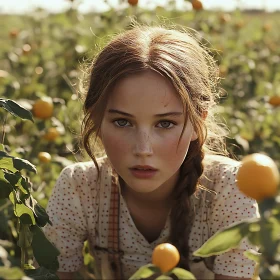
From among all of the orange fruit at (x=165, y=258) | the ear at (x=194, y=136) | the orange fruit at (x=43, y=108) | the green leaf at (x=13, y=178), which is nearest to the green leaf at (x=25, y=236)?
the green leaf at (x=13, y=178)

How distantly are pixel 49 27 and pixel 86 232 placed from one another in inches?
112

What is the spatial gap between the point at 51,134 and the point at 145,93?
81cm

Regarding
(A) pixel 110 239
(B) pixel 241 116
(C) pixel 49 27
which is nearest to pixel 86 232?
(A) pixel 110 239

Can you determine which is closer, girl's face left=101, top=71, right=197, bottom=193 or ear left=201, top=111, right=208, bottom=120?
girl's face left=101, top=71, right=197, bottom=193

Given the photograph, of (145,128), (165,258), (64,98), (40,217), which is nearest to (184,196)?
(145,128)

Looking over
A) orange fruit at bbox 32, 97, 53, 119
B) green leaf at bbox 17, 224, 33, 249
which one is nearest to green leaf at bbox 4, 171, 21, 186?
green leaf at bbox 17, 224, 33, 249

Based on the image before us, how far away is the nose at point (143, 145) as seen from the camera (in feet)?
5.93

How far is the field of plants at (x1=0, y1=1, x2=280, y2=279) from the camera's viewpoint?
57.9 inches

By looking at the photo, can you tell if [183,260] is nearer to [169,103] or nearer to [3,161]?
[169,103]

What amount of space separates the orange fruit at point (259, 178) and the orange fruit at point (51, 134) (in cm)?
160

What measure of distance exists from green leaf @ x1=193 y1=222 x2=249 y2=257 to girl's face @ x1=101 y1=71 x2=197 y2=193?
77cm

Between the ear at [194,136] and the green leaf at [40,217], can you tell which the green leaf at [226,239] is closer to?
the green leaf at [40,217]

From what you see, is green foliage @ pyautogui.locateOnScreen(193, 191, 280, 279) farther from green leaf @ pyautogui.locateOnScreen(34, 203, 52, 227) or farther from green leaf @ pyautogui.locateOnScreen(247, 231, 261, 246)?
green leaf @ pyautogui.locateOnScreen(34, 203, 52, 227)

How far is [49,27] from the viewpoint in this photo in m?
4.93
